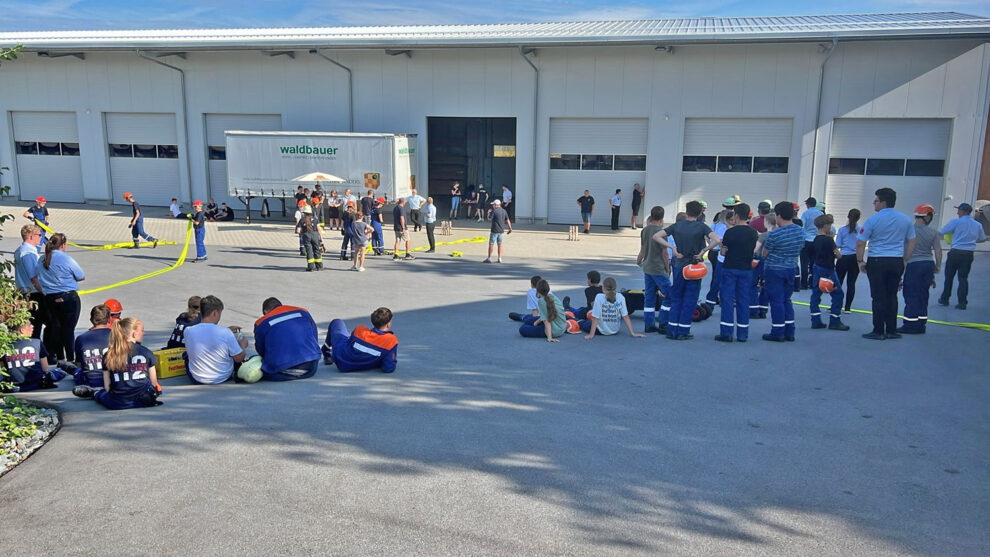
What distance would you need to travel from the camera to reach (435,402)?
7.19m

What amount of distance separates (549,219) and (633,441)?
21.7m

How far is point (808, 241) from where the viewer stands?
563 inches

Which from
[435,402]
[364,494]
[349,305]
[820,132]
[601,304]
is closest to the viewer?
[364,494]

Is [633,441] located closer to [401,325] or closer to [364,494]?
[364,494]

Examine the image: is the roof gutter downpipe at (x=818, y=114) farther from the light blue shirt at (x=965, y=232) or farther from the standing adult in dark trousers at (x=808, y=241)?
the light blue shirt at (x=965, y=232)

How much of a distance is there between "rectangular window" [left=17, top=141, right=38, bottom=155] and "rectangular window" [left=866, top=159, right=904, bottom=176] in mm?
33343

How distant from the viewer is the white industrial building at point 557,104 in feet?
76.3

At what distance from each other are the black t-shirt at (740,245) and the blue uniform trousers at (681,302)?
0.59 meters

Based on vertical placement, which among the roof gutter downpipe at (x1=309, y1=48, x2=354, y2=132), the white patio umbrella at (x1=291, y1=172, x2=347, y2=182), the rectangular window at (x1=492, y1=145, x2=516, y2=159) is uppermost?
the roof gutter downpipe at (x1=309, y1=48, x2=354, y2=132)

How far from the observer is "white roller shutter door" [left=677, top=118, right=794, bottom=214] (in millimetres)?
24594

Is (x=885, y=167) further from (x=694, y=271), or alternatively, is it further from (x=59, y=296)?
(x=59, y=296)

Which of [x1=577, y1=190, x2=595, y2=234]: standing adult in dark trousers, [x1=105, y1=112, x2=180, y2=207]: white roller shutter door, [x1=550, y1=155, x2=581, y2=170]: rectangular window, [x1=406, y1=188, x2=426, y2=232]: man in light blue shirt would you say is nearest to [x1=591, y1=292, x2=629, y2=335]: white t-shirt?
[x1=406, y1=188, x2=426, y2=232]: man in light blue shirt

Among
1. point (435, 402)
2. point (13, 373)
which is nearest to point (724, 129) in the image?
point (435, 402)

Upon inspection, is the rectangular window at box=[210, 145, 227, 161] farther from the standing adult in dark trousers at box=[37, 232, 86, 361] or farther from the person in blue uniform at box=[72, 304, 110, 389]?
the person in blue uniform at box=[72, 304, 110, 389]
